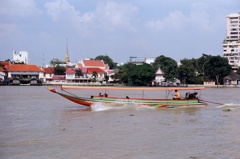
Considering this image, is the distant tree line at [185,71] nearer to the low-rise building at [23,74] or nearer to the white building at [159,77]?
the white building at [159,77]

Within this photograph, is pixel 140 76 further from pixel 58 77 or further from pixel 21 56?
pixel 21 56

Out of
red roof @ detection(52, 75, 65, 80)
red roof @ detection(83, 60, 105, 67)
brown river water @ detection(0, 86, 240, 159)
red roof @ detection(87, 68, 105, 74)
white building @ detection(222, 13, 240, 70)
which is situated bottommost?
brown river water @ detection(0, 86, 240, 159)

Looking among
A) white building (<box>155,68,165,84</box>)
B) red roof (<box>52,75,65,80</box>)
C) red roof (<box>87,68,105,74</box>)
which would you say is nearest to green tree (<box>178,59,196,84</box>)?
white building (<box>155,68,165,84</box>)

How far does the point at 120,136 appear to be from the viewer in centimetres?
1115

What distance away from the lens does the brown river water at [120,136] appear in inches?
354

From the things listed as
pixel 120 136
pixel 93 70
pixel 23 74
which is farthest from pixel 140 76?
pixel 120 136

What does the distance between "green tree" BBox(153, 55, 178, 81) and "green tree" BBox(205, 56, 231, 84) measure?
5.21 meters

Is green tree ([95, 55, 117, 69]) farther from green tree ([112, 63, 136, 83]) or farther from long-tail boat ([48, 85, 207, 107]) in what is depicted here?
long-tail boat ([48, 85, 207, 107])

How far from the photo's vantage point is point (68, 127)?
12961mm

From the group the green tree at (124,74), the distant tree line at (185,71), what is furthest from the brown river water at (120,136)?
the green tree at (124,74)

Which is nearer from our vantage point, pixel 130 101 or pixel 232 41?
pixel 130 101

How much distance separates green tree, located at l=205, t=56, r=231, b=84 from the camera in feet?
189

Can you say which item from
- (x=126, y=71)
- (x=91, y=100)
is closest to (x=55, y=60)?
(x=126, y=71)

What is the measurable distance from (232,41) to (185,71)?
31.2m
